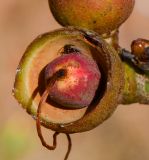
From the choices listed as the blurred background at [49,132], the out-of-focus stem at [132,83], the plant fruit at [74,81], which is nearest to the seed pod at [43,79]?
the plant fruit at [74,81]

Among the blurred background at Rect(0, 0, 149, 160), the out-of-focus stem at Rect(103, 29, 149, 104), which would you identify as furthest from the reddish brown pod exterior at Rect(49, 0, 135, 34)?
the blurred background at Rect(0, 0, 149, 160)

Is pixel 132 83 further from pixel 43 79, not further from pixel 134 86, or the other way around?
pixel 43 79

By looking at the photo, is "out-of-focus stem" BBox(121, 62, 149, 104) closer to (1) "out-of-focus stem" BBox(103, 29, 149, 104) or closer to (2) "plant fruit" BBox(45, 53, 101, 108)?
(1) "out-of-focus stem" BBox(103, 29, 149, 104)

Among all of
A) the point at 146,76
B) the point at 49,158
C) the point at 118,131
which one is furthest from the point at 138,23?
the point at 146,76

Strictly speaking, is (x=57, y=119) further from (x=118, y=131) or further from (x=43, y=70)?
(x=118, y=131)

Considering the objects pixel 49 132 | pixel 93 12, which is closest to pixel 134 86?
pixel 93 12

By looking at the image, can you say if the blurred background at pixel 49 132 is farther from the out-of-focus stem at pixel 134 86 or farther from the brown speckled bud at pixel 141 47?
the brown speckled bud at pixel 141 47
